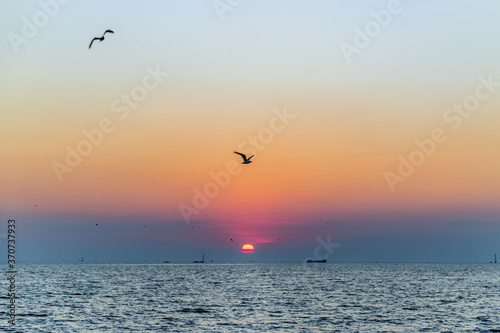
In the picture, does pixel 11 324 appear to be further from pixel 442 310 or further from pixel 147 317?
pixel 442 310

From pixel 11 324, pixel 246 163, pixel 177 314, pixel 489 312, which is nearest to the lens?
pixel 11 324

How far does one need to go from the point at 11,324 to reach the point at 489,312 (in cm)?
5507

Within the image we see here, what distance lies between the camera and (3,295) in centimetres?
9112

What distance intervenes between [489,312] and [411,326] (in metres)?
18.9

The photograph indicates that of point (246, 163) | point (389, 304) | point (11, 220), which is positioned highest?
point (246, 163)

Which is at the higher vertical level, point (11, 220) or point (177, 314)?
point (11, 220)

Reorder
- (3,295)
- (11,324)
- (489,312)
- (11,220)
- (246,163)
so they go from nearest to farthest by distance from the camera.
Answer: (11,220)
(11,324)
(246,163)
(489,312)
(3,295)

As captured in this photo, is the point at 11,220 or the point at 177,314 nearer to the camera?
the point at 11,220

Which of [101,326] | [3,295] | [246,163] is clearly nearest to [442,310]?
[246,163]

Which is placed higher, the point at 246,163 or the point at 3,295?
the point at 246,163

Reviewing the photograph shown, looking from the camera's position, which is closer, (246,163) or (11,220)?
(11,220)

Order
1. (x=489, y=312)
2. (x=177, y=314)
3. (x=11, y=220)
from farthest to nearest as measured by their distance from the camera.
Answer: (x=489, y=312)
(x=177, y=314)
(x=11, y=220)

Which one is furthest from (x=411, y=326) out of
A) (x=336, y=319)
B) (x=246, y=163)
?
(x=246, y=163)

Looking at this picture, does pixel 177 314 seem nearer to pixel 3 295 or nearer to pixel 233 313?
pixel 233 313
